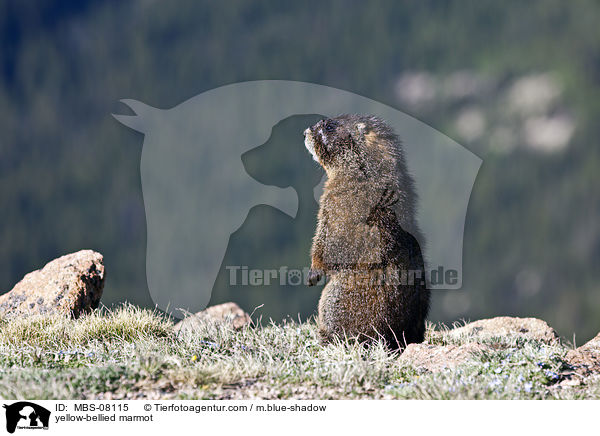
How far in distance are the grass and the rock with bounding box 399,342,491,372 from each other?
0.12m

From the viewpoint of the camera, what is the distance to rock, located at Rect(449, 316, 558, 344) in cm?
796

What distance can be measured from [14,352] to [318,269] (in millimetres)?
3346

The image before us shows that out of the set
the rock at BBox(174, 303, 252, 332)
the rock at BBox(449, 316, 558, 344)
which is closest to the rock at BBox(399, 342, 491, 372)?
the rock at BBox(449, 316, 558, 344)

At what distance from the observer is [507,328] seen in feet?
27.5

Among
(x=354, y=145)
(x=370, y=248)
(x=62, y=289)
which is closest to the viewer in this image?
(x=370, y=248)

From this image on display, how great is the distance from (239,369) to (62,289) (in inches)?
145

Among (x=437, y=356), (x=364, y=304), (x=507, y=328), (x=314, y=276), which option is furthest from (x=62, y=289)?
(x=507, y=328)

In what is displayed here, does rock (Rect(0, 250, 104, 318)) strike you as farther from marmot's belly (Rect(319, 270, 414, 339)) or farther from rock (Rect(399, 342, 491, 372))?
rock (Rect(399, 342, 491, 372))
